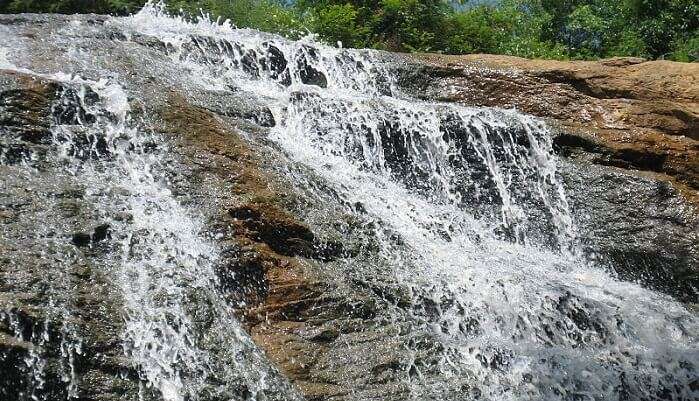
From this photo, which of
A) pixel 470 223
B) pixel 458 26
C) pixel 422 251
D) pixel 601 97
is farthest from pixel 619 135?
pixel 458 26

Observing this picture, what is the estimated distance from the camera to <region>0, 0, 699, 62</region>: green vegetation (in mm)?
14242

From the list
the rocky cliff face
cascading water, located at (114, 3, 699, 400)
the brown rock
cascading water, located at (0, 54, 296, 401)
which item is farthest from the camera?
the brown rock

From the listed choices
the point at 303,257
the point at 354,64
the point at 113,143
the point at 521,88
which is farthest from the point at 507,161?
the point at 113,143

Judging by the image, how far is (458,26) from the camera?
49.8ft

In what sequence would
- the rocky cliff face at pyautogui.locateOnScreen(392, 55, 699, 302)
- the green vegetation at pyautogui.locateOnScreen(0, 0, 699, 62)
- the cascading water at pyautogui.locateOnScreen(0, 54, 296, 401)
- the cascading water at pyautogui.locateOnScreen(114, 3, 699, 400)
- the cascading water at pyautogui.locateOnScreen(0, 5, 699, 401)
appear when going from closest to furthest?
the cascading water at pyautogui.locateOnScreen(0, 54, 296, 401), the cascading water at pyautogui.locateOnScreen(0, 5, 699, 401), the cascading water at pyautogui.locateOnScreen(114, 3, 699, 400), the rocky cliff face at pyautogui.locateOnScreen(392, 55, 699, 302), the green vegetation at pyautogui.locateOnScreen(0, 0, 699, 62)

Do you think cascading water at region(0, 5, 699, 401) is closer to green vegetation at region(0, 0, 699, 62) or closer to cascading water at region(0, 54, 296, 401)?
cascading water at region(0, 54, 296, 401)

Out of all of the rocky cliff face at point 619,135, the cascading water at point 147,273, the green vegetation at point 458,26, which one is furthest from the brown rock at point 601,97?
the green vegetation at point 458,26

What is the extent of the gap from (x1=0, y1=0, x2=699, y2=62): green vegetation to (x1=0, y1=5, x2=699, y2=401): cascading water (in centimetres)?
568

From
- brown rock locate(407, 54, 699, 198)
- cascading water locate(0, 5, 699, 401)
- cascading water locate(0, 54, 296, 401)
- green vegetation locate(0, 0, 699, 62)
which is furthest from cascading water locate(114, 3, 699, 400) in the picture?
green vegetation locate(0, 0, 699, 62)

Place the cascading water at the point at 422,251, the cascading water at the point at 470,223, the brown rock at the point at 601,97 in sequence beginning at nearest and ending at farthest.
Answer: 1. the cascading water at the point at 422,251
2. the cascading water at the point at 470,223
3. the brown rock at the point at 601,97

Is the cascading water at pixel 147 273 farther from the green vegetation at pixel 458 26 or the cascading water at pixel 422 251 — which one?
the green vegetation at pixel 458 26

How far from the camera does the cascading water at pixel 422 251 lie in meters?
4.38

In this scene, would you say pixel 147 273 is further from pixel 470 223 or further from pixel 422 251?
pixel 470 223

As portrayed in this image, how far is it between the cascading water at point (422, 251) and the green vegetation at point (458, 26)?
18.6 ft
